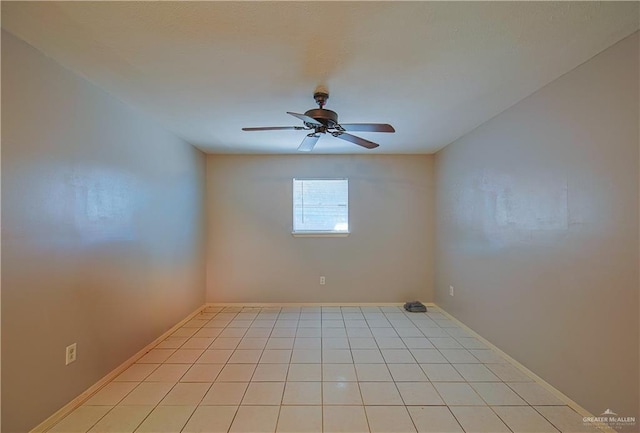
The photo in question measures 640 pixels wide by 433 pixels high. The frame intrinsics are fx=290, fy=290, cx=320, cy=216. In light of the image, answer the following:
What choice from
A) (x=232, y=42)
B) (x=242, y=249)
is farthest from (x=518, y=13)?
(x=242, y=249)

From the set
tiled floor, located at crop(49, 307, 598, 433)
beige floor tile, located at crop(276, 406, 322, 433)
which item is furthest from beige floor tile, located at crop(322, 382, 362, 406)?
beige floor tile, located at crop(276, 406, 322, 433)

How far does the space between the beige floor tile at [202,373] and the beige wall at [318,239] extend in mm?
1789

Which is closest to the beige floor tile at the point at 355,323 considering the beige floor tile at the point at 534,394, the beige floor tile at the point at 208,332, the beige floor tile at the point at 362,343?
the beige floor tile at the point at 362,343

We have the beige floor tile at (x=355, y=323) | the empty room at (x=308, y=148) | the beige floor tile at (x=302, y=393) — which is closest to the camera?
the empty room at (x=308, y=148)

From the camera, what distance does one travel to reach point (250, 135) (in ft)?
11.0

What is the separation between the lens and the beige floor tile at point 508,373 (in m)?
2.27

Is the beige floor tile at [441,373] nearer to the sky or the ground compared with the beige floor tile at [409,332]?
nearer to the ground

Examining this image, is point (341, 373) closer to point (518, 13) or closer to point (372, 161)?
point (518, 13)

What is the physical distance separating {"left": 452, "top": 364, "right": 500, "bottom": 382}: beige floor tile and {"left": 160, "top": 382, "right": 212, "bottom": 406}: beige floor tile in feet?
6.65

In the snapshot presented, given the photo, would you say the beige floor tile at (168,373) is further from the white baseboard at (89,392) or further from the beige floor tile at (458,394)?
the beige floor tile at (458,394)

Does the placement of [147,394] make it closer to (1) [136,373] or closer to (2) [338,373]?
(1) [136,373]

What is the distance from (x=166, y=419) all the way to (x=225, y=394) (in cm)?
39

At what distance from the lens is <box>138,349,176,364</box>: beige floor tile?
8.52 feet

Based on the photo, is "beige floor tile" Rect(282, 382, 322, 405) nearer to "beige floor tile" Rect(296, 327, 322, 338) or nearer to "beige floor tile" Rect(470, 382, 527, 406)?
"beige floor tile" Rect(296, 327, 322, 338)
